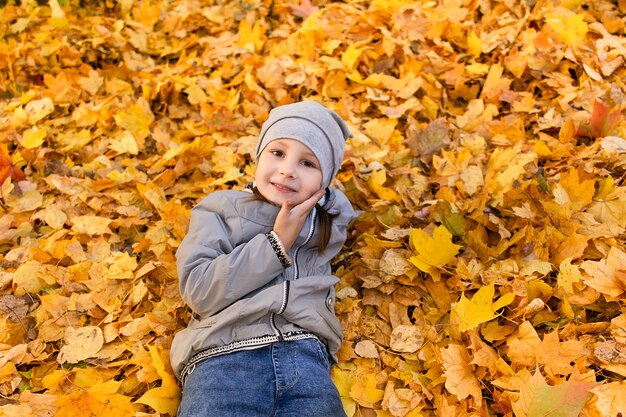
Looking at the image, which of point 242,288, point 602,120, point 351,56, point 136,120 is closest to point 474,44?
point 351,56

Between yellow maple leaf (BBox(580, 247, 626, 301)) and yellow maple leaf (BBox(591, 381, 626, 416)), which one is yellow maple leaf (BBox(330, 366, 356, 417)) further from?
yellow maple leaf (BBox(580, 247, 626, 301))

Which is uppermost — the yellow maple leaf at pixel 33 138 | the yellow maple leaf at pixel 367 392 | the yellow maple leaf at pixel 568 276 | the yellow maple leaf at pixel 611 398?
the yellow maple leaf at pixel 568 276

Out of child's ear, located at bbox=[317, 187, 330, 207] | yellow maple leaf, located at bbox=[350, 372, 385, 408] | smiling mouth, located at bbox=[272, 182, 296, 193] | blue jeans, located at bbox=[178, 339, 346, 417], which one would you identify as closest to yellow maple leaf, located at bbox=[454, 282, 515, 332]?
yellow maple leaf, located at bbox=[350, 372, 385, 408]

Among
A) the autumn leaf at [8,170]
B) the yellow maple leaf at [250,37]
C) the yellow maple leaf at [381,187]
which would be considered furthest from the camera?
the yellow maple leaf at [250,37]

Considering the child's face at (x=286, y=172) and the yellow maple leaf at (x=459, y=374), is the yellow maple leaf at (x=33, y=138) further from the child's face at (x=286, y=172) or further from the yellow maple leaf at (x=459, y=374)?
the yellow maple leaf at (x=459, y=374)

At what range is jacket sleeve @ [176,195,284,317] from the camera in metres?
1.88

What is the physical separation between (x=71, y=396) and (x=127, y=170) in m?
1.30

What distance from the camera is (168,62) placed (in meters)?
3.64

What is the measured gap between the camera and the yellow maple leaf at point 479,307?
188 cm

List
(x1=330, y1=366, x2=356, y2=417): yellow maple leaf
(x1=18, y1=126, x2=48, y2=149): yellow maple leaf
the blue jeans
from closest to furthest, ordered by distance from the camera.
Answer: the blue jeans → (x1=330, y1=366, x2=356, y2=417): yellow maple leaf → (x1=18, y1=126, x2=48, y2=149): yellow maple leaf

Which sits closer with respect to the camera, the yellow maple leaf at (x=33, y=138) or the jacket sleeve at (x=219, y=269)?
the jacket sleeve at (x=219, y=269)

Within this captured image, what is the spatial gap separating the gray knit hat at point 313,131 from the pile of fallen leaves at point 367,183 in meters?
0.45

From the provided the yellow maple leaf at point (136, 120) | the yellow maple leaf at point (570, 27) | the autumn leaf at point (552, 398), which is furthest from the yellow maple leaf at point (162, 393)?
the yellow maple leaf at point (570, 27)

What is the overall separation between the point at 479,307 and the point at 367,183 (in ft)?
3.05
